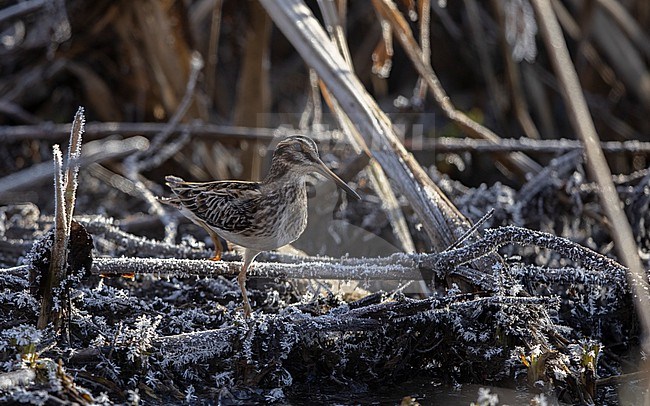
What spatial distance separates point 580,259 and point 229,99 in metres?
5.03

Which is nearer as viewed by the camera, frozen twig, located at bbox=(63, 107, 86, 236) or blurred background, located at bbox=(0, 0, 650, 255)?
frozen twig, located at bbox=(63, 107, 86, 236)

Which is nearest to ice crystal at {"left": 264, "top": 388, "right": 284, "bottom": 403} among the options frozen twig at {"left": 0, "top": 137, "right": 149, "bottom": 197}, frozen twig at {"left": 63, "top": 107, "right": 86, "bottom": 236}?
frozen twig at {"left": 63, "top": 107, "right": 86, "bottom": 236}

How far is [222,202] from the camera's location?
13.2 feet

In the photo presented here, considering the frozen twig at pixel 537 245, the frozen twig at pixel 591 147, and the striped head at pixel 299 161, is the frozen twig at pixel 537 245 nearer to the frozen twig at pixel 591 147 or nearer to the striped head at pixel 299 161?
the frozen twig at pixel 591 147

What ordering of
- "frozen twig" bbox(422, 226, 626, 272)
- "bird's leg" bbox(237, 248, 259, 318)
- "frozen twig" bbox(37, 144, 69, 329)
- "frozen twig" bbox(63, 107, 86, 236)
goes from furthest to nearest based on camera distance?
"bird's leg" bbox(237, 248, 259, 318), "frozen twig" bbox(422, 226, 626, 272), "frozen twig" bbox(37, 144, 69, 329), "frozen twig" bbox(63, 107, 86, 236)

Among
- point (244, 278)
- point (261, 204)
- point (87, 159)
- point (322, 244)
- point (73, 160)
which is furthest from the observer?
point (322, 244)

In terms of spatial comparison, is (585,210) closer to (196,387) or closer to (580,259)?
(580,259)

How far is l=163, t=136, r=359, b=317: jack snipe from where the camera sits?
381 cm

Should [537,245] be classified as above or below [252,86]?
below

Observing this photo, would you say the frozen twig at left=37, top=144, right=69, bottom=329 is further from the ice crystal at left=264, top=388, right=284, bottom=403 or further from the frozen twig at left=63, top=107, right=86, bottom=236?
the ice crystal at left=264, top=388, right=284, bottom=403

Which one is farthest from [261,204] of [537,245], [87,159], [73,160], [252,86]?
[252,86]

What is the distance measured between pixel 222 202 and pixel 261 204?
7.7 inches

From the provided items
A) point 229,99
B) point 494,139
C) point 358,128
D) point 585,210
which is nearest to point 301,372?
point 358,128

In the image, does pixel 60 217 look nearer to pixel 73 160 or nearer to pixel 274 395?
pixel 73 160
